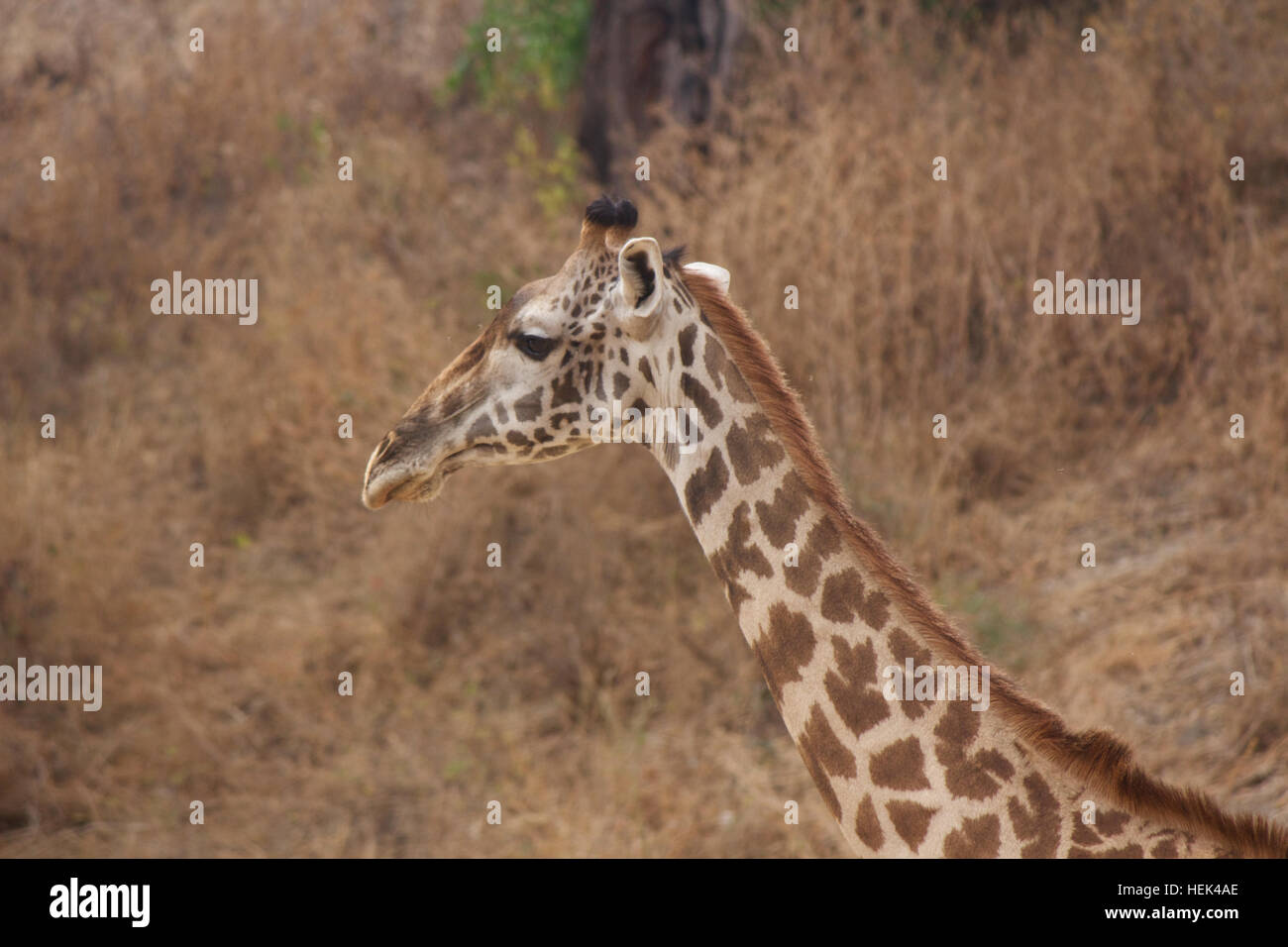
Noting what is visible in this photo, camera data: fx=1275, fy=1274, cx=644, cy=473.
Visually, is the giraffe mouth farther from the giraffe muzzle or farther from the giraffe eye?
the giraffe eye

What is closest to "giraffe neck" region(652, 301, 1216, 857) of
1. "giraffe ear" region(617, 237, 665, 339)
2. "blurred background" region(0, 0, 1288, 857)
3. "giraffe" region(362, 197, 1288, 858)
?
"giraffe" region(362, 197, 1288, 858)

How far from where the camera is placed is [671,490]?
21.8 ft

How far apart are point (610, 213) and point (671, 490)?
350cm

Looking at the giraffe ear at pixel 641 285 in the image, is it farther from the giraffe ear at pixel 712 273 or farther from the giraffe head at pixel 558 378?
the giraffe ear at pixel 712 273

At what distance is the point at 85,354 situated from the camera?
9.40 meters

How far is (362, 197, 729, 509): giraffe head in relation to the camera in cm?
312

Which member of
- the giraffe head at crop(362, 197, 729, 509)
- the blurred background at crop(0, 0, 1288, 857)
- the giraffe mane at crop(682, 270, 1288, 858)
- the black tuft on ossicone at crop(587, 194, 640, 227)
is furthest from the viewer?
the blurred background at crop(0, 0, 1288, 857)

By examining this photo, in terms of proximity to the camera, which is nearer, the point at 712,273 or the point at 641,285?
the point at 641,285

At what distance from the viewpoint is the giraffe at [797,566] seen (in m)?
2.74

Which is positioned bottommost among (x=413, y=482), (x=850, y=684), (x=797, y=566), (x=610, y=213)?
(x=850, y=684)

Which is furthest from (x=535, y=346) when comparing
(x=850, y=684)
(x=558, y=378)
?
(x=850, y=684)

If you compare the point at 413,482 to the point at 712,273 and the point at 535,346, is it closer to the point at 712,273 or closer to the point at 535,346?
the point at 535,346

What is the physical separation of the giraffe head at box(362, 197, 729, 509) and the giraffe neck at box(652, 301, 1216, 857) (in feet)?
0.24

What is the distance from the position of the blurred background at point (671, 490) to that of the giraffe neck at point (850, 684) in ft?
7.87
